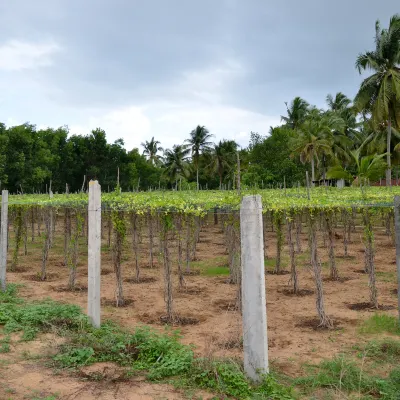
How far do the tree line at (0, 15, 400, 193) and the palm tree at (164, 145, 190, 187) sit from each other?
0.11 meters

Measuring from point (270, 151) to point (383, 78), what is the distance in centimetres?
1051

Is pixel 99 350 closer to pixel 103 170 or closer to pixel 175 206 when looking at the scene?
pixel 175 206

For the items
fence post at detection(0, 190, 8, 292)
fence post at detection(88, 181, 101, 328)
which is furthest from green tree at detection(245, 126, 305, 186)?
fence post at detection(88, 181, 101, 328)

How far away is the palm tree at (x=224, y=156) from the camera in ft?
123

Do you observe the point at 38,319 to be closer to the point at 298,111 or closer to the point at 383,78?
the point at 383,78

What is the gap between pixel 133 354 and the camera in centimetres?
545

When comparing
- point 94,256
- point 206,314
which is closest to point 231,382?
point 94,256

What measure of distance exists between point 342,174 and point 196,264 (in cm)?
1258

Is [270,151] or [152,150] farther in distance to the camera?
[152,150]

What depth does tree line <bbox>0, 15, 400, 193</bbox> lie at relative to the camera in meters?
26.9

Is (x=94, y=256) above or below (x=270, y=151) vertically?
below

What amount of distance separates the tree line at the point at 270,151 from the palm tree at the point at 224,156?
0.09 meters

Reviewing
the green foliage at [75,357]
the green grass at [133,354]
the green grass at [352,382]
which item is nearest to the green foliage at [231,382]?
the green grass at [133,354]

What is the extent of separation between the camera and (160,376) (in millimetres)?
4699
